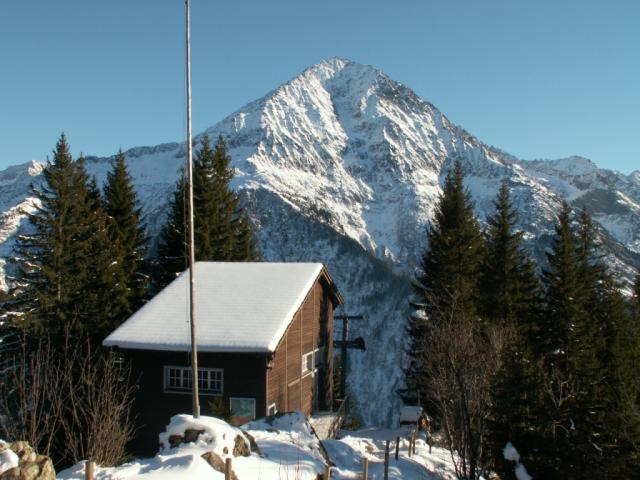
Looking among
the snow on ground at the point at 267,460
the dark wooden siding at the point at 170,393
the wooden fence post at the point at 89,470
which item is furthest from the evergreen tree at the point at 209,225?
the wooden fence post at the point at 89,470

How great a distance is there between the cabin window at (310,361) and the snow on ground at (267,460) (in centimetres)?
699

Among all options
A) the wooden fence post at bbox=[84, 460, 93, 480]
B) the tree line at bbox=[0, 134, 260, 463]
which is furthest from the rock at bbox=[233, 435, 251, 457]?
the tree line at bbox=[0, 134, 260, 463]

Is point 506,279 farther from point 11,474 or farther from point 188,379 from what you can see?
point 11,474

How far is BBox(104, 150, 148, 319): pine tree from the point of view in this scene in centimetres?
3459

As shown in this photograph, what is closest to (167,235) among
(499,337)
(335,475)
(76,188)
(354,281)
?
(76,188)

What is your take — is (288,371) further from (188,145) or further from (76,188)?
(76,188)

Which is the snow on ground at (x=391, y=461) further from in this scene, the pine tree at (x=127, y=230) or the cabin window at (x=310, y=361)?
the pine tree at (x=127, y=230)

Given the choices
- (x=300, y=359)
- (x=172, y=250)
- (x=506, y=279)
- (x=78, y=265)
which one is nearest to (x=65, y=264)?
(x=78, y=265)

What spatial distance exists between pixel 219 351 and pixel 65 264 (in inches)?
551

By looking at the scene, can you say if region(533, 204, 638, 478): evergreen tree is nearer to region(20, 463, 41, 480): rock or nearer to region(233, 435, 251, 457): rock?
region(233, 435, 251, 457): rock

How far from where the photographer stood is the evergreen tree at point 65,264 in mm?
29859

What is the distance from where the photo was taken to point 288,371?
976 inches

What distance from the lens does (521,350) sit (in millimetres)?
16594

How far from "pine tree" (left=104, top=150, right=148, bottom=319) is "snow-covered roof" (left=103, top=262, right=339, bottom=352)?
8.55m
